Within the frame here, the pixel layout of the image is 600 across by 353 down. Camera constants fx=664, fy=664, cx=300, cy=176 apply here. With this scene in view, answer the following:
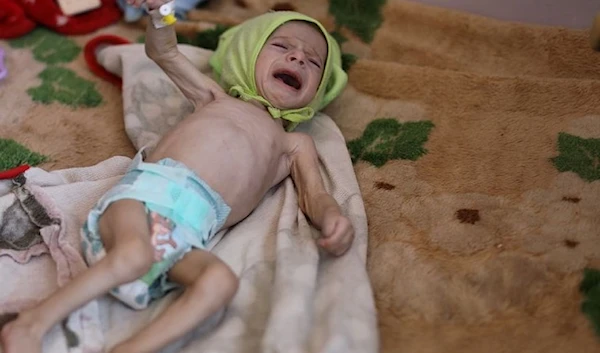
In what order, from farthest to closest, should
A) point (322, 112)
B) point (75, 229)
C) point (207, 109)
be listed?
point (322, 112), point (207, 109), point (75, 229)

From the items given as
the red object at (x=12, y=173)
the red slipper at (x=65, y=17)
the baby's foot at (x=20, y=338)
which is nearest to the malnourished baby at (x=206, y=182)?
the baby's foot at (x=20, y=338)

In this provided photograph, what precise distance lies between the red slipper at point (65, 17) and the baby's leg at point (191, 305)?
3.20ft

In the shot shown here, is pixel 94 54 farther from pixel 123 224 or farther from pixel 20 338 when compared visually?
pixel 20 338

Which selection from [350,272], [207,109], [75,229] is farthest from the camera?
[207,109]

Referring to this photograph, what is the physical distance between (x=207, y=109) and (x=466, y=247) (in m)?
0.53

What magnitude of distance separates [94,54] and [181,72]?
416 millimetres

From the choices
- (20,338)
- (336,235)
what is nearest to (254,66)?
(336,235)

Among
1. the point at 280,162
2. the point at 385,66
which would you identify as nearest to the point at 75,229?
the point at 280,162

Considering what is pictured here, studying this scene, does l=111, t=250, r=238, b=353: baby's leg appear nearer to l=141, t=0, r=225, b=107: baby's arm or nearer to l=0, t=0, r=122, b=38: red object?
l=141, t=0, r=225, b=107: baby's arm

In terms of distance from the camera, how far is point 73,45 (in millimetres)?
1680

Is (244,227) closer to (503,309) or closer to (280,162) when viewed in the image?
(280,162)

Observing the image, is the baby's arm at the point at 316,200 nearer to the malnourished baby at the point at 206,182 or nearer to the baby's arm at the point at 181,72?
the malnourished baby at the point at 206,182

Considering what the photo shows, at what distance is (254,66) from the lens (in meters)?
1.31

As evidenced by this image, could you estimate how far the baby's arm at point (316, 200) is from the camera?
3.46ft
